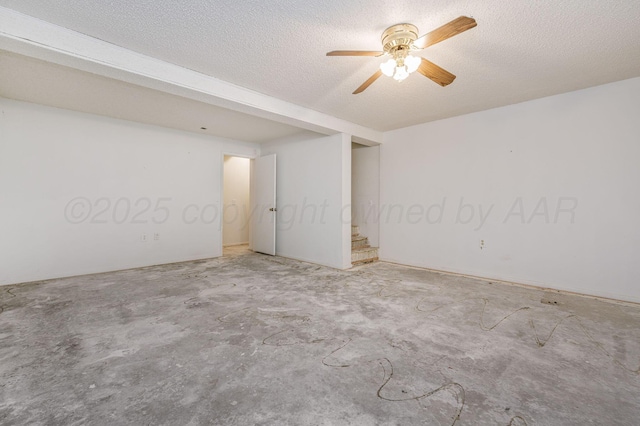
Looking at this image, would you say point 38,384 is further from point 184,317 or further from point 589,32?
point 589,32

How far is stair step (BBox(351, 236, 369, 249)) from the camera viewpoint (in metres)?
5.47

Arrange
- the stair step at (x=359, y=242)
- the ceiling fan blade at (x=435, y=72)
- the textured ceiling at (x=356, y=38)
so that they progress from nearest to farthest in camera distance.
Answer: the textured ceiling at (x=356, y=38) → the ceiling fan blade at (x=435, y=72) → the stair step at (x=359, y=242)

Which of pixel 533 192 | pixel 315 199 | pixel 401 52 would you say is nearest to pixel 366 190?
pixel 315 199

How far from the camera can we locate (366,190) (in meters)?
5.75

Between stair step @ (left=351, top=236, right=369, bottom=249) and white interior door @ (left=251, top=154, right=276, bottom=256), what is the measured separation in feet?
5.70

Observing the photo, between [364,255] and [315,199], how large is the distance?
1.45 metres

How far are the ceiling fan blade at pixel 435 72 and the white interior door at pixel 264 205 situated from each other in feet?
12.9

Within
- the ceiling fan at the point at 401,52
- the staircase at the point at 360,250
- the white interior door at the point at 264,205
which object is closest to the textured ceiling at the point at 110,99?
the white interior door at the point at 264,205

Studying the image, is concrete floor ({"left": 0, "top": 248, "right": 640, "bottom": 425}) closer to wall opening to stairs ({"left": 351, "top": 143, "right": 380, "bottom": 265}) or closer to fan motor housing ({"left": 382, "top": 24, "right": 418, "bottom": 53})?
wall opening to stairs ({"left": 351, "top": 143, "right": 380, "bottom": 265})

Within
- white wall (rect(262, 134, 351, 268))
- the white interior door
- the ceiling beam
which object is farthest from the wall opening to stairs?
the ceiling beam

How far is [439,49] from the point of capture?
2.50 metres

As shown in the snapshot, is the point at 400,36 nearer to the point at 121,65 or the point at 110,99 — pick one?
the point at 121,65

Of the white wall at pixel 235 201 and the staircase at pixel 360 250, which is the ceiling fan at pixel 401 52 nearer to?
the staircase at pixel 360 250

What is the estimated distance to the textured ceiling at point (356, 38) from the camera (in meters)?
1.98
